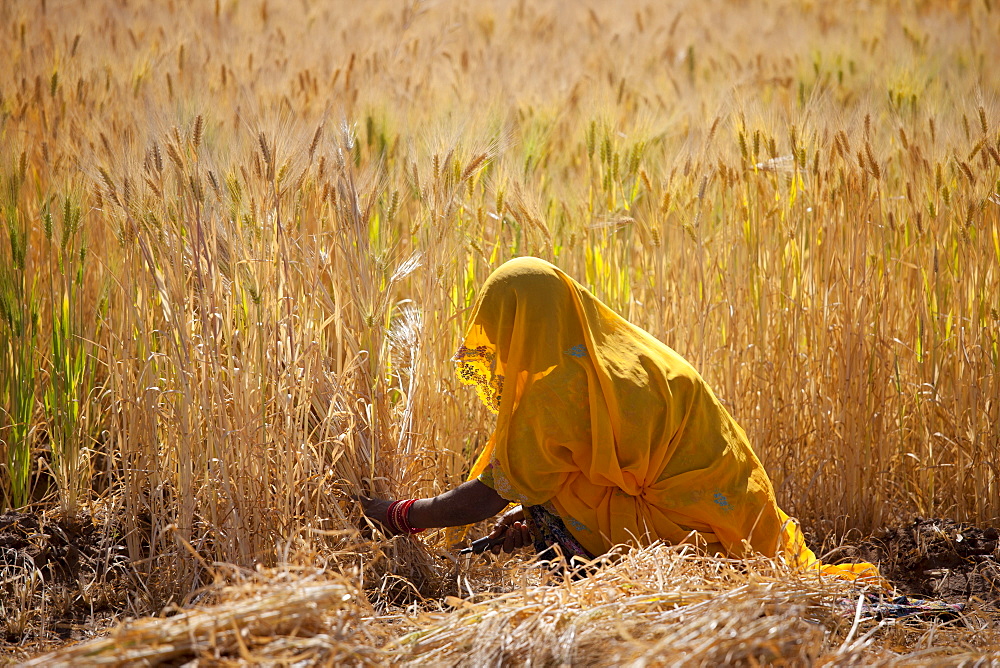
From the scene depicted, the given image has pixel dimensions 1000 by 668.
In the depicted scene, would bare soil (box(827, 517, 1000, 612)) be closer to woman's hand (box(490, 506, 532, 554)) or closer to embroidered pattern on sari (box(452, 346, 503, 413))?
woman's hand (box(490, 506, 532, 554))

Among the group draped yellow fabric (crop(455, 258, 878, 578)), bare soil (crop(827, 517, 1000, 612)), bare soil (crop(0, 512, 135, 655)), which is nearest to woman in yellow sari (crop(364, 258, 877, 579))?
draped yellow fabric (crop(455, 258, 878, 578))

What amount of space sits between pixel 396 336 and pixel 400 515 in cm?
52

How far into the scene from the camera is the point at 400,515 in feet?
6.93

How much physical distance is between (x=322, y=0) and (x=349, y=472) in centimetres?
592

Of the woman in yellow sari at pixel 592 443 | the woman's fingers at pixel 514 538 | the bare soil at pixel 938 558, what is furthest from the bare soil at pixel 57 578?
the bare soil at pixel 938 558

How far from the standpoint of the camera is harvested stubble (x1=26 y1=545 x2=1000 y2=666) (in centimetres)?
147

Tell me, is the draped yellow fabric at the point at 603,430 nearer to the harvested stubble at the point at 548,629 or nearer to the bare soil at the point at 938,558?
the harvested stubble at the point at 548,629

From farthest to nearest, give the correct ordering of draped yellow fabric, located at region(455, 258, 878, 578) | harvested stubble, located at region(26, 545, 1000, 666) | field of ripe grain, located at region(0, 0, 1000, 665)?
draped yellow fabric, located at region(455, 258, 878, 578), field of ripe grain, located at region(0, 0, 1000, 665), harvested stubble, located at region(26, 545, 1000, 666)

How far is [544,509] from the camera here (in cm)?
221

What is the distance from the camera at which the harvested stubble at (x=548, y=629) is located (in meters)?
1.47

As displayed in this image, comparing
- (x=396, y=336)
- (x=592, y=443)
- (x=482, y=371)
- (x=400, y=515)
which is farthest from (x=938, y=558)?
(x=396, y=336)

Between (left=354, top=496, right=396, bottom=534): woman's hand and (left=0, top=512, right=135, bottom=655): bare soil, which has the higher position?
(left=354, top=496, right=396, bottom=534): woman's hand

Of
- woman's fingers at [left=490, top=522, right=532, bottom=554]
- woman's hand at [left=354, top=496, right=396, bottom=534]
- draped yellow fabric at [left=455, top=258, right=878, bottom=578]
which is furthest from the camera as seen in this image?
woman's fingers at [left=490, top=522, right=532, bottom=554]

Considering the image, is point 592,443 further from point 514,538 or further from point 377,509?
point 377,509
